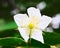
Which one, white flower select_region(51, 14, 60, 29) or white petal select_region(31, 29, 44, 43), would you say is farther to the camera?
white flower select_region(51, 14, 60, 29)

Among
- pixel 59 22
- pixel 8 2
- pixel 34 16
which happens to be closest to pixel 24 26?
pixel 34 16

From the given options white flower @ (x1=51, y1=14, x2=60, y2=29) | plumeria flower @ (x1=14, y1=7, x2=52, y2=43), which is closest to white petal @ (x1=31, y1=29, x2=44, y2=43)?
plumeria flower @ (x1=14, y1=7, x2=52, y2=43)

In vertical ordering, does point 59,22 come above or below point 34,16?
below

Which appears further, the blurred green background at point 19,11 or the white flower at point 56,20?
the white flower at point 56,20

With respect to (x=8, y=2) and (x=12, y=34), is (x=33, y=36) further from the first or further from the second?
(x=8, y=2)

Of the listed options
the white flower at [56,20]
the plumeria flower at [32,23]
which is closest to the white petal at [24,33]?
the plumeria flower at [32,23]

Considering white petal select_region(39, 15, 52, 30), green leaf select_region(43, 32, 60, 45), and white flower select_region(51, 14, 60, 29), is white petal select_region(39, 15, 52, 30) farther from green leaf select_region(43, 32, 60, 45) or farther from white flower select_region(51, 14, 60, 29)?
white flower select_region(51, 14, 60, 29)

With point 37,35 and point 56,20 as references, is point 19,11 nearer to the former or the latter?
point 56,20

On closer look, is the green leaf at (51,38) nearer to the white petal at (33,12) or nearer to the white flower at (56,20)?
the white petal at (33,12)
